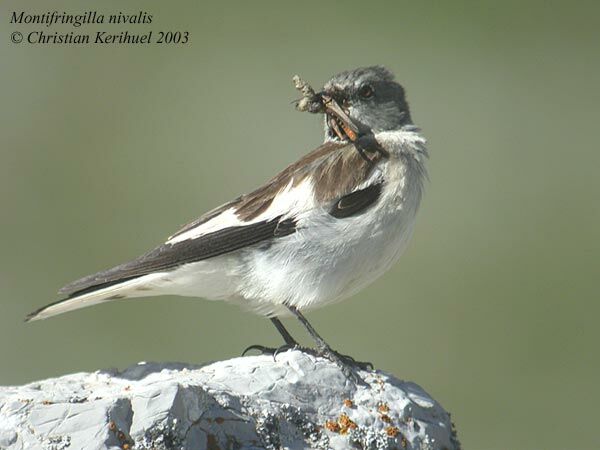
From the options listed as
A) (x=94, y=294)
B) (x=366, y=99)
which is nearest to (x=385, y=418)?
(x=94, y=294)

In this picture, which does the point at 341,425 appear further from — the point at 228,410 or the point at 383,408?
the point at 228,410

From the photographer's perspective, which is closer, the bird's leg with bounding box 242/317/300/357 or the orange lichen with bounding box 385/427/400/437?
the orange lichen with bounding box 385/427/400/437

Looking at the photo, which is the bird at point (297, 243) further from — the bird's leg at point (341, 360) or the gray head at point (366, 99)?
the gray head at point (366, 99)

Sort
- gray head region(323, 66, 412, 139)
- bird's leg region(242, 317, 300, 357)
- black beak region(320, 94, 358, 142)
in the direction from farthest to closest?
gray head region(323, 66, 412, 139) → black beak region(320, 94, 358, 142) → bird's leg region(242, 317, 300, 357)

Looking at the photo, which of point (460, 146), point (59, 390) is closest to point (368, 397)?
point (59, 390)

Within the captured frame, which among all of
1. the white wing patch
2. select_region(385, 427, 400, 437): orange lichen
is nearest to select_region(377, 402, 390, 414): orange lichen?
select_region(385, 427, 400, 437): orange lichen

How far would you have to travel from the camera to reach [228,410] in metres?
5.11

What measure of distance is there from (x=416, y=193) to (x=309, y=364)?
4.57 feet

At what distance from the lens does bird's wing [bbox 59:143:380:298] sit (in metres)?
→ 6.50

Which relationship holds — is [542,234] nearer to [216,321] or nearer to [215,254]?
[216,321]

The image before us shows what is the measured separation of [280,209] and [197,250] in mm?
533

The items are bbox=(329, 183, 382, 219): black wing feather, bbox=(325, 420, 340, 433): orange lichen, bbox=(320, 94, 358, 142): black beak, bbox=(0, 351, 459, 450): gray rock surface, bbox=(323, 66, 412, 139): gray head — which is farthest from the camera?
bbox=(323, 66, 412, 139): gray head

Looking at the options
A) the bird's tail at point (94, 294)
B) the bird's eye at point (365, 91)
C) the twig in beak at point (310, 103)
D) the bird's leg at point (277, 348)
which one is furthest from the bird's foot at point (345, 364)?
the bird's eye at point (365, 91)

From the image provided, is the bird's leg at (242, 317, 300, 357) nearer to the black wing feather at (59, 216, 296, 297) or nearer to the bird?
the bird
